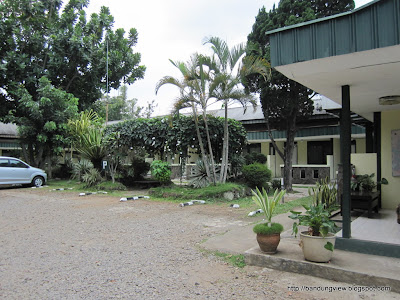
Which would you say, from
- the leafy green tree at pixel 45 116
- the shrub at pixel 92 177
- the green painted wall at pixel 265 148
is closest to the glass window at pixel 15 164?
the leafy green tree at pixel 45 116

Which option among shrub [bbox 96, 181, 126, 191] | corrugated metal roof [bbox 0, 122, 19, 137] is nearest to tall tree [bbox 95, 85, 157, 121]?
corrugated metal roof [bbox 0, 122, 19, 137]

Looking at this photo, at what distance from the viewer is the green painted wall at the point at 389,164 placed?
7.06 m

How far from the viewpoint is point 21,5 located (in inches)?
731

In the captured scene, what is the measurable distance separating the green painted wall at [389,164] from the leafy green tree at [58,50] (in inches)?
664

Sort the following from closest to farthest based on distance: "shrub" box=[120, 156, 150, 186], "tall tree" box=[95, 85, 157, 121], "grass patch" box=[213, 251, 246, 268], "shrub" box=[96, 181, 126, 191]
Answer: "grass patch" box=[213, 251, 246, 268] < "shrub" box=[96, 181, 126, 191] < "shrub" box=[120, 156, 150, 186] < "tall tree" box=[95, 85, 157, 121]

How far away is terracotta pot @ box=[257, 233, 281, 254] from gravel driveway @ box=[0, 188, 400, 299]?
303mm

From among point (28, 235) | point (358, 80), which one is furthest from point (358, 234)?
point (28, 235)

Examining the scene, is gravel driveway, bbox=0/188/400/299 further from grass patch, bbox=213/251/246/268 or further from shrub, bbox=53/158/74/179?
shrub, bbox=53/158/74/179

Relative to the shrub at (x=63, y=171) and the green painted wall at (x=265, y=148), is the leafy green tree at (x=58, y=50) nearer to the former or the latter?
the shrub at (x=63, y=171)

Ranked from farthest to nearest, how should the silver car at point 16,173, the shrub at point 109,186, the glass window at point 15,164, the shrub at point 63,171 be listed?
1. the shrub at point 63,171
2. the glass window at point 15,164
3. the silver car at point 16,173
4. the shrub at point 109,186

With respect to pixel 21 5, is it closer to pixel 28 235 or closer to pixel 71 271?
pixel 28 235

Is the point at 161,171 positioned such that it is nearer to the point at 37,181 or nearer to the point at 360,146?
the point at 37,181

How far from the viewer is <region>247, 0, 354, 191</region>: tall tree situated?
12.7 meters

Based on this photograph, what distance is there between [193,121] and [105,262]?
8841 mm
